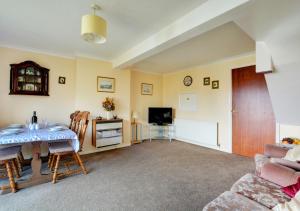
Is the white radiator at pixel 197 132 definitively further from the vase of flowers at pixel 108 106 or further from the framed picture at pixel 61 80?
the framed picture at pixel 61 80

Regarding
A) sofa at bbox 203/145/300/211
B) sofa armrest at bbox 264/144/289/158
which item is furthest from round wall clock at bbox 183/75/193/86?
sofa at bbox 203/145/300/211

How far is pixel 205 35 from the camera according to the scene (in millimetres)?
2609

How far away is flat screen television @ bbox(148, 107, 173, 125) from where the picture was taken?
204 inches

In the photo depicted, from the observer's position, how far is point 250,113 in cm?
357

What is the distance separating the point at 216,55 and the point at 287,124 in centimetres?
195

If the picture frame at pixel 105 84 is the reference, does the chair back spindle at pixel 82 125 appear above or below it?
below

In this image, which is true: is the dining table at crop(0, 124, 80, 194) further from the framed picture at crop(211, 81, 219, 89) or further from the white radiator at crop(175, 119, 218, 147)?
the framed picture at crop(211, 81, 219, 89)

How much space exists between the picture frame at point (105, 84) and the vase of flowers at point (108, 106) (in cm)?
25

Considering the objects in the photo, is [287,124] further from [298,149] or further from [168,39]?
[168,39]

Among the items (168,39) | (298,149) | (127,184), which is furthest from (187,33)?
(127,184)

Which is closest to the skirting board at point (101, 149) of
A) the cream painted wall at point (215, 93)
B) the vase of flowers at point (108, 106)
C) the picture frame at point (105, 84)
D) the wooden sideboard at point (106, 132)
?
the wooden sideboard at point (106, 132)

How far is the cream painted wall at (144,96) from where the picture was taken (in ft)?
16.6

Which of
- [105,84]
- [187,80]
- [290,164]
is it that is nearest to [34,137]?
[105,84]

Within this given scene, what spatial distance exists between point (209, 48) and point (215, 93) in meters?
1.45
